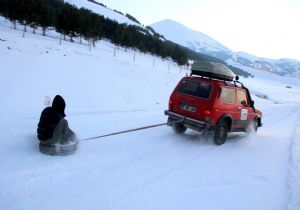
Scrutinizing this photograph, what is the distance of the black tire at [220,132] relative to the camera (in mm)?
9670

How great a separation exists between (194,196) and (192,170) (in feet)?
4.78

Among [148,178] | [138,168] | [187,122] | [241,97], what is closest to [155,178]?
[148,178]

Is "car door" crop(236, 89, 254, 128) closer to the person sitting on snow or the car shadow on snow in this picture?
the car shadow on snow

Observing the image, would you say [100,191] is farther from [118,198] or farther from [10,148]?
[10,148]

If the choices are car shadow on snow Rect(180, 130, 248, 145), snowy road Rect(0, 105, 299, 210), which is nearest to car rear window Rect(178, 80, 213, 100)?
car shadow on snow Rect(180, 130, 248, 145)

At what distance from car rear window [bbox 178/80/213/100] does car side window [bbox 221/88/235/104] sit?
1.65ft

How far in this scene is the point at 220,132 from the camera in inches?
Answer: 390

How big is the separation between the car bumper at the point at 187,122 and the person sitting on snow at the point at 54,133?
382cm

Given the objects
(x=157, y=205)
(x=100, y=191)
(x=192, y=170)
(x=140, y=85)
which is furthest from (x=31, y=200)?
(x=140, y=85)

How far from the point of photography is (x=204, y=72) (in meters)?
9.95

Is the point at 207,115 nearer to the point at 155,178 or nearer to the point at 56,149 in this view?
the point at 155,178

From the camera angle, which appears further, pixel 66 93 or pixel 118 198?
pixel 66 93

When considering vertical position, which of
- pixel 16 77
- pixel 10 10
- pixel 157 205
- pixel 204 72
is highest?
Result: pixel 10 10

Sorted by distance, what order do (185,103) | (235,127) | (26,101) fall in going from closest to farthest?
(185,103) → (235,127) → (26,101)
